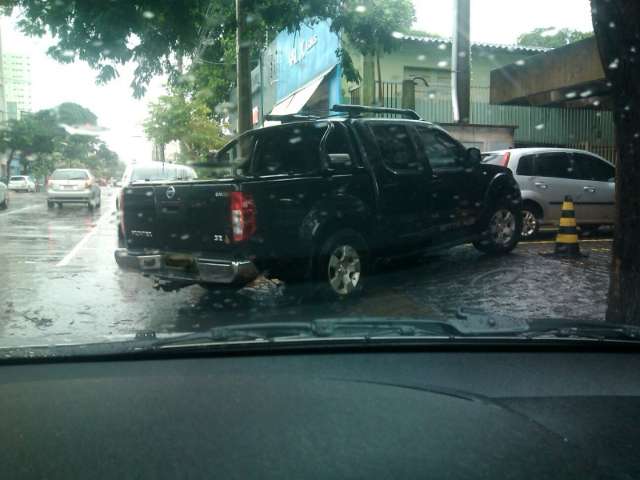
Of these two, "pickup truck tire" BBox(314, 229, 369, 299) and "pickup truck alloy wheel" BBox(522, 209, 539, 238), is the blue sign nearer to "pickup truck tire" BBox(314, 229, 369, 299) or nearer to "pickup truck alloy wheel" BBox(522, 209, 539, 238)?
"pickup truck alloy wheel" BBox(522, 209, 539, 238)

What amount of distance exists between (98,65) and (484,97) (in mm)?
14035

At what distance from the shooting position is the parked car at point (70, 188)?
79.6 feet

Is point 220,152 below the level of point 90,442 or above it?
above

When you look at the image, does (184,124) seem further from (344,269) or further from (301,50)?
(344,269)

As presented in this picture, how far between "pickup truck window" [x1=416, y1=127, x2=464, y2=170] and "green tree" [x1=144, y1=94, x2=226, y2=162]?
2093cm

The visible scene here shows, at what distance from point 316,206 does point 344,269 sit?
2.58 feet

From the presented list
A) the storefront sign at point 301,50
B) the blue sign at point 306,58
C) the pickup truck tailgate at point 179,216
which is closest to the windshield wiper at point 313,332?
the pickup truck tailgate at point 179,216

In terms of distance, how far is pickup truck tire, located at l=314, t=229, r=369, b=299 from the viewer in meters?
7.00

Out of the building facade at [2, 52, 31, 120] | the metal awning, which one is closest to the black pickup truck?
the building facade at [2, 52, 31, 120]

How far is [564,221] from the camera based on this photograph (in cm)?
1033

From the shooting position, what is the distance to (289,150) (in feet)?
26.5

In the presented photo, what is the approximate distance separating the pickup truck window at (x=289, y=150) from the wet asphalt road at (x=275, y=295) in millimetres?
1424

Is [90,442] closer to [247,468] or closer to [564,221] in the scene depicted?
[247,468]

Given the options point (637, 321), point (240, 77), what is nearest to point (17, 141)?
point (240, 77)
